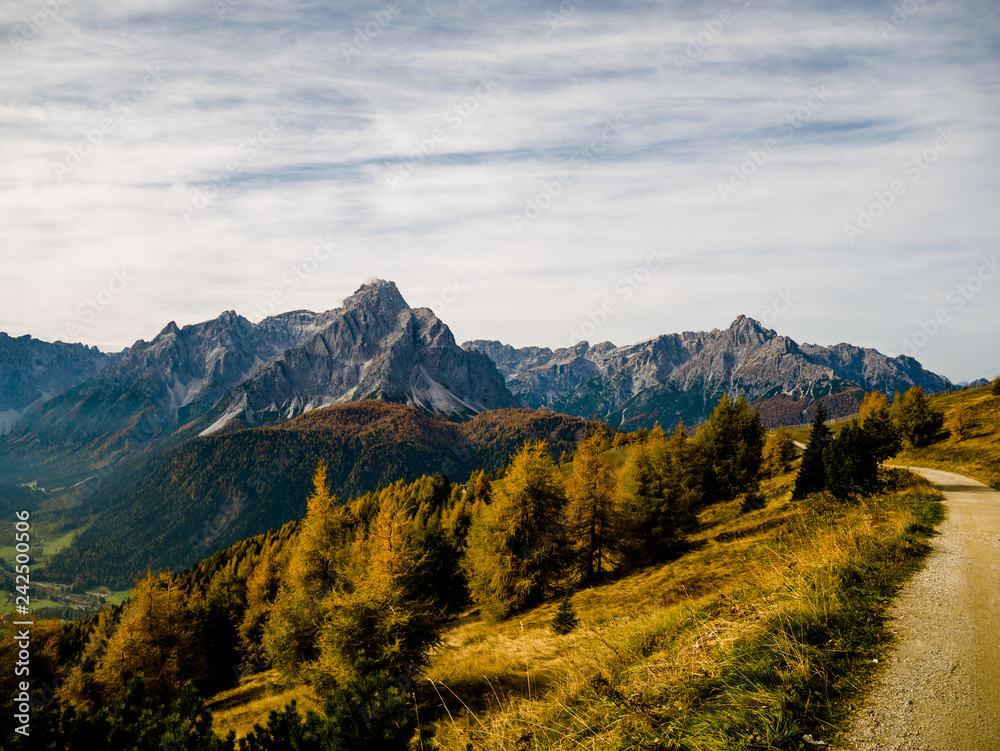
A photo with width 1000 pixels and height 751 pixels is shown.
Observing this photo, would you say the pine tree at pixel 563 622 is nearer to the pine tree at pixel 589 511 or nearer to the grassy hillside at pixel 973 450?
the pine tree at pixel 589 511

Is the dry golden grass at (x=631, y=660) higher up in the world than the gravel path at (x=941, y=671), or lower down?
lower down

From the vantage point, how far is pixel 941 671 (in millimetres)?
5492

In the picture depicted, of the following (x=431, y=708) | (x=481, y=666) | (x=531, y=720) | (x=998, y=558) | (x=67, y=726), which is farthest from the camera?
(x=481, y=666)

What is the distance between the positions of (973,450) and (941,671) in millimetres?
57992

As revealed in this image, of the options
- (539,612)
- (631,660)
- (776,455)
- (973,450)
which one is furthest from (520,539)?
(973,450)

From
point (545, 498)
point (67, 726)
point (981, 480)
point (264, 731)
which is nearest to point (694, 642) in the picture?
point (264, 731)

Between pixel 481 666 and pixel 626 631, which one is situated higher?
pixel 626 631

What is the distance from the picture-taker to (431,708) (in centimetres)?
1396

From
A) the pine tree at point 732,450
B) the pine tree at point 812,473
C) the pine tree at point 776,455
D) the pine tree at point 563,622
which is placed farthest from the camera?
the pine tree at point 776,455

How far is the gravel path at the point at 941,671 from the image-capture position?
171 inches

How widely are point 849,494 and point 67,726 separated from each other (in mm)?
31330

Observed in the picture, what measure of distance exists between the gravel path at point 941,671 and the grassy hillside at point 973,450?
31384 mm

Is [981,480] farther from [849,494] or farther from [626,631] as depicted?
[626,631]

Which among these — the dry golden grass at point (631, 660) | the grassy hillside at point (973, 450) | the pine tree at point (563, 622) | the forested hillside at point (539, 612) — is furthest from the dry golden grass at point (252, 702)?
the grassy hillside at point (973, 450)
